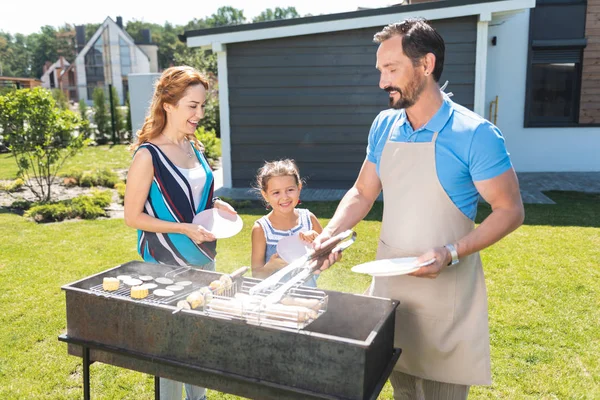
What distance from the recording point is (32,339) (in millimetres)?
4047

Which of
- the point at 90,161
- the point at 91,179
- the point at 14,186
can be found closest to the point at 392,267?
the point at 91,179

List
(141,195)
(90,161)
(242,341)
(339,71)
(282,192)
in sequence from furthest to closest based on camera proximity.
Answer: (90,161) < (339,71) < (282,192) < (141,195) < (242,341)

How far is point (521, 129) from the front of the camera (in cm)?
1169

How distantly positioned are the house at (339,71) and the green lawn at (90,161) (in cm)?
399

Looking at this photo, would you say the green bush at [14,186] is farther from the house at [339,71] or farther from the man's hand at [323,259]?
the man's hand at [323,259]

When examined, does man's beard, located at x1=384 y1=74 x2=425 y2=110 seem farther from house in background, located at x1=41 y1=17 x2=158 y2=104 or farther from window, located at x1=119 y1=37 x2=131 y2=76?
window, located at x1=119 y1=37 x2=131 y2=76

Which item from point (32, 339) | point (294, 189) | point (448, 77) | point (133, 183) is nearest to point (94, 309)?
point (133, 183)

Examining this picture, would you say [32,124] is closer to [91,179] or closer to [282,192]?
[91,179]

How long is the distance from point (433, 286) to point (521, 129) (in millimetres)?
10546

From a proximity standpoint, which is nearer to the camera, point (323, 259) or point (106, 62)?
point (323, 259)

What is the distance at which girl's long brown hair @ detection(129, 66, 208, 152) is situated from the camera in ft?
8.59

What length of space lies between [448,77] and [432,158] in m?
7.90

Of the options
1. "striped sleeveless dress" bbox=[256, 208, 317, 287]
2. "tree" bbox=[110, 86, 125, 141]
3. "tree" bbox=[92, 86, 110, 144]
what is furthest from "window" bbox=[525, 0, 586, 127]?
"tree" bbox=[92, 86, 110, 144]

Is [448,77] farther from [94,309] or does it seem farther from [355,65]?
[94,309]
